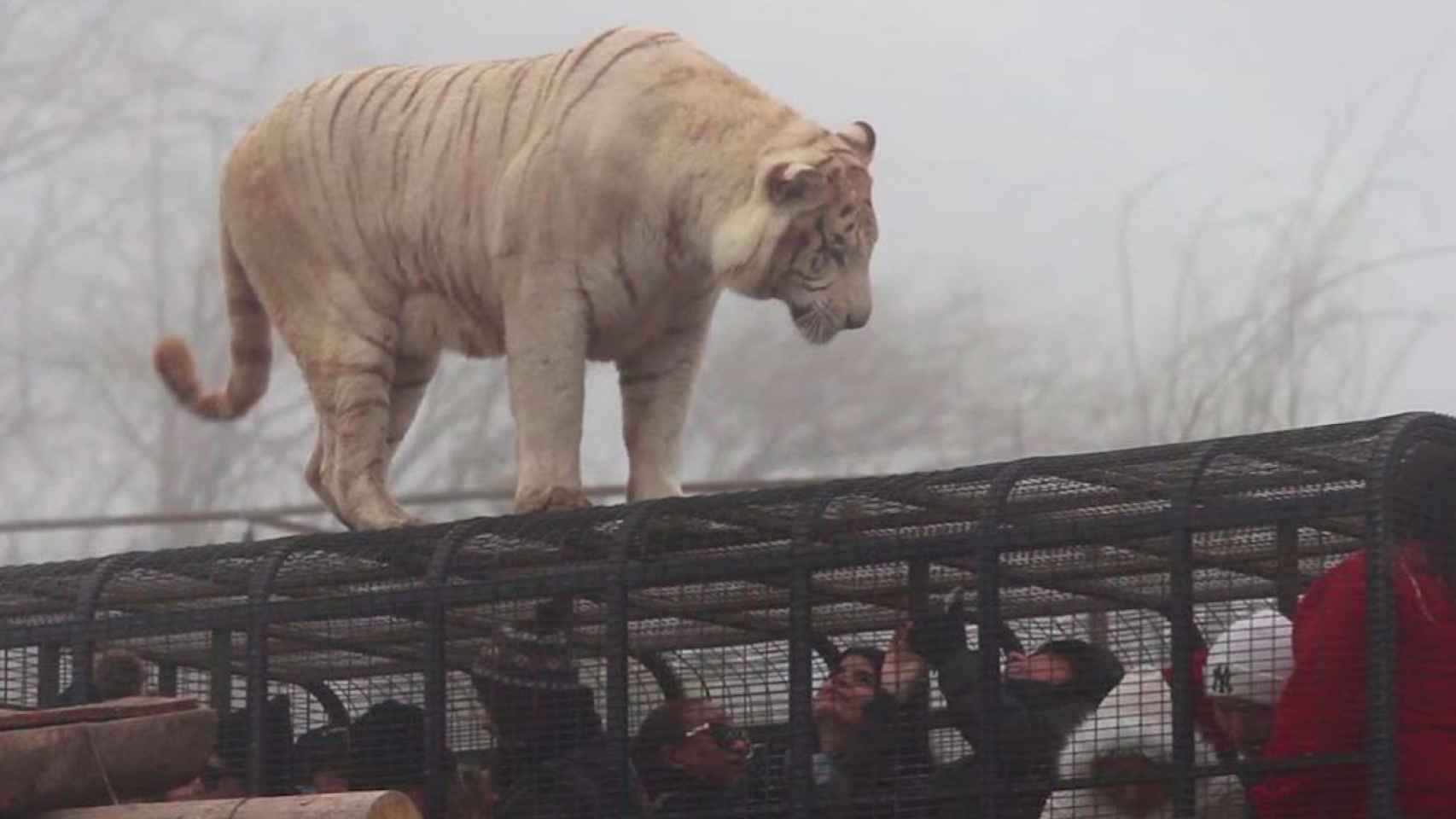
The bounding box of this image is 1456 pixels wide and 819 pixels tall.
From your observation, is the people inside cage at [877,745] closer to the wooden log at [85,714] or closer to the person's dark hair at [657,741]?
the person's dark hair at [657,741]

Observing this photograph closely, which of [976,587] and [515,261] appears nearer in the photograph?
[976,587]

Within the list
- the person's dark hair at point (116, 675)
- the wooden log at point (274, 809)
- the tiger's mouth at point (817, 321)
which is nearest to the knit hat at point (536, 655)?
the wooden log at point (274, 809)

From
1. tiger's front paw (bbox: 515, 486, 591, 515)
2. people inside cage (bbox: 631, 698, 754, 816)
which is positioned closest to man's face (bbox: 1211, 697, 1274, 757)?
people inside cage (bbox: 631, 698, 754, 816)

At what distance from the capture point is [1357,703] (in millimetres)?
4801

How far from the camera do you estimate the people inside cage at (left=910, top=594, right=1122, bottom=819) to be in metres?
5.02

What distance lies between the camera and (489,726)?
5.64 meters

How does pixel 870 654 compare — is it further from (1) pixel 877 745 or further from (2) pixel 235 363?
(2) pixel 235 363

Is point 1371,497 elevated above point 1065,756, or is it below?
above

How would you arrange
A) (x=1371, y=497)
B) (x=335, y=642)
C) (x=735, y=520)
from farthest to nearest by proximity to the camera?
1. (x=335, y=642)
2. (x=735, y=520)
3. (x=1371, y=497)

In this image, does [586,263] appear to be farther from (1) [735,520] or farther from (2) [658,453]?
(1) [735,520]

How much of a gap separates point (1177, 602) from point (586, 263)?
2171mm

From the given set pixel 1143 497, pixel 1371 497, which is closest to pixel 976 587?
pixel 1143 497

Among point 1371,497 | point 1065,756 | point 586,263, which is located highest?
point 586,263

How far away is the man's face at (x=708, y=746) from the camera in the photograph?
539 centimetres
